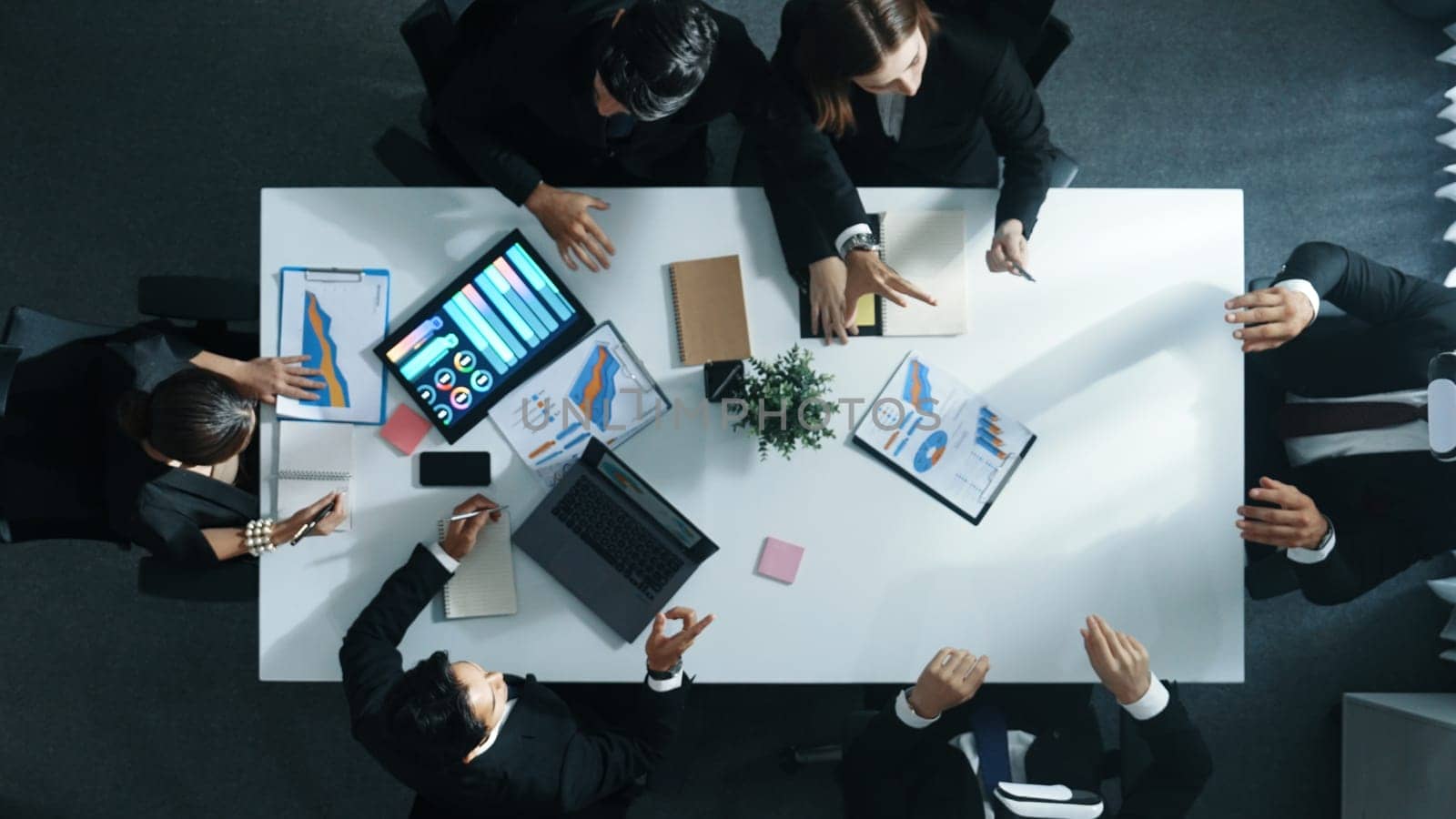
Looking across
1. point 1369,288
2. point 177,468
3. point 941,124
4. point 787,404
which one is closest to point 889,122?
point 941,124

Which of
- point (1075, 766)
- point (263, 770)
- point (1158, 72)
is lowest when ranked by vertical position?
point (263, 770)

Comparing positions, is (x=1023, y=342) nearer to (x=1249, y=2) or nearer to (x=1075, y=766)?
(x=1075, y=766)

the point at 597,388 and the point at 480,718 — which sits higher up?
the point at 597,388

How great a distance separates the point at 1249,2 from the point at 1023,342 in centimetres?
158

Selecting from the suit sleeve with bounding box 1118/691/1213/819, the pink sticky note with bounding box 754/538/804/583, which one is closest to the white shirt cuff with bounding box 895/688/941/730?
the pink sticky note with bounding box 754/538/804/583

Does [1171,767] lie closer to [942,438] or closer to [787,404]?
[942,438]

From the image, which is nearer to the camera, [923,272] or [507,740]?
[507,740]

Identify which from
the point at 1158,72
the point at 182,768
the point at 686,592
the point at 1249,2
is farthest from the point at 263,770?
the point at 1249,2

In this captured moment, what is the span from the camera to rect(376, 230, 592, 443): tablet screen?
183 centimetres

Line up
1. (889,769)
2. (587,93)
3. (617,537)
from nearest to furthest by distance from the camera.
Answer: (587,93) → (617,537) → (889,769)

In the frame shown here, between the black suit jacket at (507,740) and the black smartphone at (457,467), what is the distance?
16 cm

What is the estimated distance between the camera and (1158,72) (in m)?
2.62

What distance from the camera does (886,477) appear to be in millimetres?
1860

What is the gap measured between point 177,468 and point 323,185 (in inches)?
44.9
